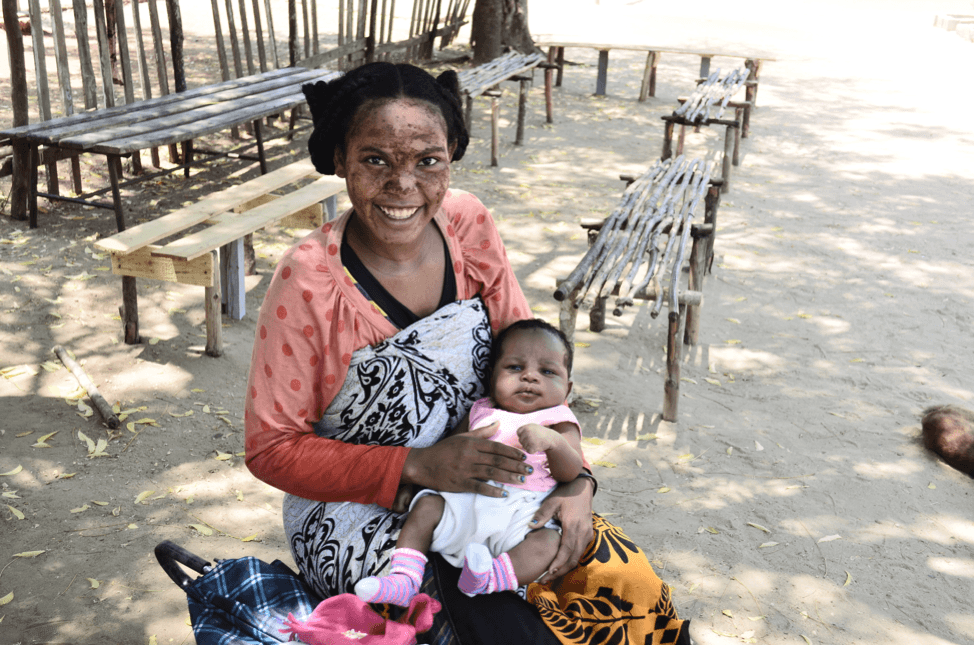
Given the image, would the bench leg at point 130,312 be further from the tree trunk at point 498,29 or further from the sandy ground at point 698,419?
the tree trunk at point 498,29

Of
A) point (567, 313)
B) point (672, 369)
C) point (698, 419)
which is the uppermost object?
Result: point (567, 313)

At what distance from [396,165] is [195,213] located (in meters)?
3.53

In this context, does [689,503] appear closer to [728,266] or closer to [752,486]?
[752,486]

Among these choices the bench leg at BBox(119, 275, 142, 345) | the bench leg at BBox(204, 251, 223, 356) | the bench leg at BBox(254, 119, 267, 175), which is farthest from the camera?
the bench leg at BBox(254, 119, 267, 175)

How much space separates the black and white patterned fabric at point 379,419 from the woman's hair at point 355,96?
0.50 metres

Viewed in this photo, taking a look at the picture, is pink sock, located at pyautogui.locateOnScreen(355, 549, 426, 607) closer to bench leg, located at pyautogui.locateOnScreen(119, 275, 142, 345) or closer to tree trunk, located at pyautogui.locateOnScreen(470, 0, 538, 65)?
bench leg, located at pyautogui.locateOnScreen(119, 275, 142, 345)

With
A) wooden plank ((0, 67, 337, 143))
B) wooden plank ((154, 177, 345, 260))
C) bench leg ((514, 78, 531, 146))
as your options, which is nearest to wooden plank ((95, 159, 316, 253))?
wooden plank ((154, 177, 345, 260))

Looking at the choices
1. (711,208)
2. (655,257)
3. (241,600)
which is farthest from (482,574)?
(711,208)

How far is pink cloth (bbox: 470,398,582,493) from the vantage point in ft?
6.79

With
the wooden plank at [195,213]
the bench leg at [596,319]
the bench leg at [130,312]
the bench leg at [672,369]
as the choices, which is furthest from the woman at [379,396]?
the bench leg at [596,319]

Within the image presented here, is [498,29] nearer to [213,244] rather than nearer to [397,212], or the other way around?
[213,244]

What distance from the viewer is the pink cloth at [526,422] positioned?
81.4 inches

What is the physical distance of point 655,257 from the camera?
4.85 meters

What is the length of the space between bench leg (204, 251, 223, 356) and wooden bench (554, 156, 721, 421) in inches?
74.8
